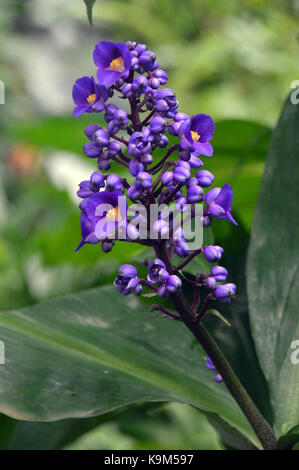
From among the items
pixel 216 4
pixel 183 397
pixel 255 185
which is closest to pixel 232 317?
pixel 183 397

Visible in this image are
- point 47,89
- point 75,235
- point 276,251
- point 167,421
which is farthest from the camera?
point 47,89

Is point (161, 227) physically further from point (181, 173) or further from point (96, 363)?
point (96, 363)

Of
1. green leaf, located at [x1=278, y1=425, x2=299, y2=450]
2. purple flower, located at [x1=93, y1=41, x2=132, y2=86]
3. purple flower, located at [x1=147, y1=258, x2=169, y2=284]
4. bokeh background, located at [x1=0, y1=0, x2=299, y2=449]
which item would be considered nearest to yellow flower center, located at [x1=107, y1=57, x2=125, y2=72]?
purple flower, located at [x1=93, y1=41, x2=132, y2=86]

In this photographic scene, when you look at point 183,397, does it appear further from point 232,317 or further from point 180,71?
point 180,71

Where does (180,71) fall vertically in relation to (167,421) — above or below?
above

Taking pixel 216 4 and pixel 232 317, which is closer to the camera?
pixel 232 317
